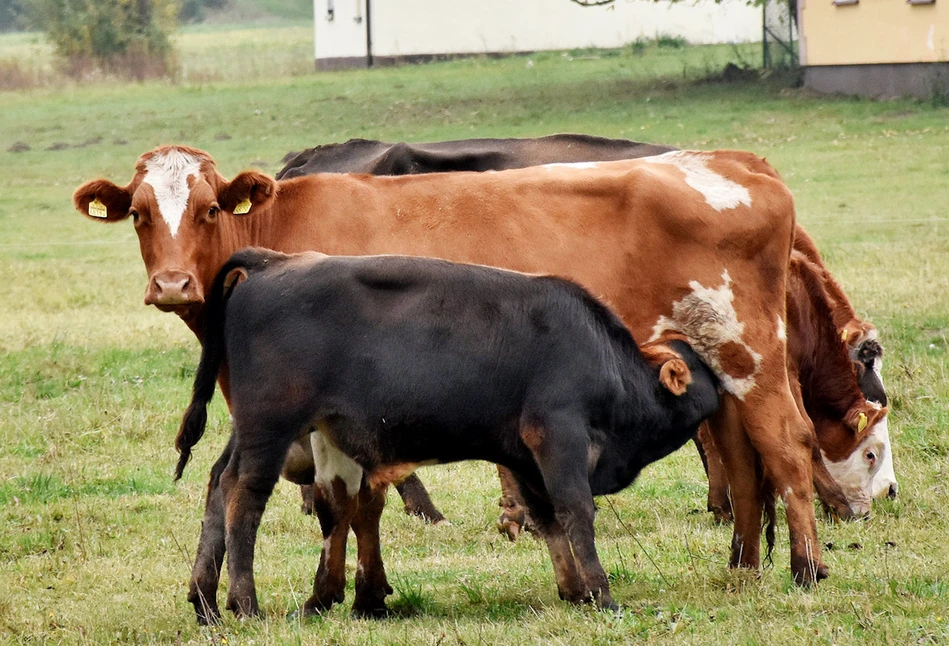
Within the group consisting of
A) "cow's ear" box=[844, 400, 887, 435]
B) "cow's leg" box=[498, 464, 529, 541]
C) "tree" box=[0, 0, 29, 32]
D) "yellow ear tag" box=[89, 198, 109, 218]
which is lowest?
"tree" box=[0, 0, 29, 32]

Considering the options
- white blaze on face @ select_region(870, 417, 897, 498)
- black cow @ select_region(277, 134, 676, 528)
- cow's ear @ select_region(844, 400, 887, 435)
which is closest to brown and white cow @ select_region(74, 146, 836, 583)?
cow's ear @ select_region(844, 400, 887, 435)

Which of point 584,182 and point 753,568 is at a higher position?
point 584,182

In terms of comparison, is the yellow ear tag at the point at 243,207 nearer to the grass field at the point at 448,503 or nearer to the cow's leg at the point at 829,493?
the grass field at the point at 448,503

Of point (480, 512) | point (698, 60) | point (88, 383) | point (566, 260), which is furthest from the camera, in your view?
point (698, 60)

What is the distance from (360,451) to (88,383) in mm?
6113

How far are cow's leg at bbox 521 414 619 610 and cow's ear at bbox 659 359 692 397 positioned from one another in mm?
566

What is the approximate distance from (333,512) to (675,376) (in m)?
1.60

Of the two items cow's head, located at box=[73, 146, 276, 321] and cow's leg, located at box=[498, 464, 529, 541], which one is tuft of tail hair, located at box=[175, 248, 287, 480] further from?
cow's leg, located at box=[498, 464, 529, 541]

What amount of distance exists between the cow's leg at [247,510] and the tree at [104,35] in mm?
40957

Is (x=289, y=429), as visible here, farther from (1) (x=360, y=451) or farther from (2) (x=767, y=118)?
(2) (x=767, y=118)

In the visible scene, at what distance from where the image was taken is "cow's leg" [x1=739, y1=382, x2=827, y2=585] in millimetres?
6445

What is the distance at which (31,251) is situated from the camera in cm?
1955

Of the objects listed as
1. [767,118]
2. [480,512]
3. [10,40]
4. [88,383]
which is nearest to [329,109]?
[767,118]

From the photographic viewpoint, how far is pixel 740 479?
6645 millimetres
